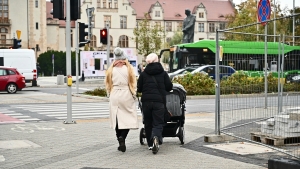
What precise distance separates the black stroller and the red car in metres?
22.8

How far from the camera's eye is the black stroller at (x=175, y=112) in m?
10.1

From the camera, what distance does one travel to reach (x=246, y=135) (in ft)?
36.7

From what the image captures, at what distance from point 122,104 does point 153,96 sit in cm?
57

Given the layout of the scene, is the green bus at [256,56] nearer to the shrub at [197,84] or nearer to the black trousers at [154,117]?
the black trousers at [154,117]

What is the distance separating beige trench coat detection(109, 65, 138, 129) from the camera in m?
9.72

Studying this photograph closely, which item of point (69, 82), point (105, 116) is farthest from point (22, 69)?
point (69, 82)

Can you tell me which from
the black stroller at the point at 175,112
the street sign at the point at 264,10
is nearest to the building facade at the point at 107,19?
the street sign at the point at 264,10

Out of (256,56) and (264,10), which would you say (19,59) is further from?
(256,56)

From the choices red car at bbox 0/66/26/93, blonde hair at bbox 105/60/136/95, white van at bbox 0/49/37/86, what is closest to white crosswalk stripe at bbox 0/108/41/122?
blonde hair at bbox 105/60/136/95

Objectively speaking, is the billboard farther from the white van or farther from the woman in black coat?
the woman in black coat

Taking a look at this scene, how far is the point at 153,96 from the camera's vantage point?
31.6 feet

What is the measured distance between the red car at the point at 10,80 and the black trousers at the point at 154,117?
76.0ft

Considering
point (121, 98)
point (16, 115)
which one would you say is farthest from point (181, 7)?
point (121, 98)

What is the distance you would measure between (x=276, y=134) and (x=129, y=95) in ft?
8.83
